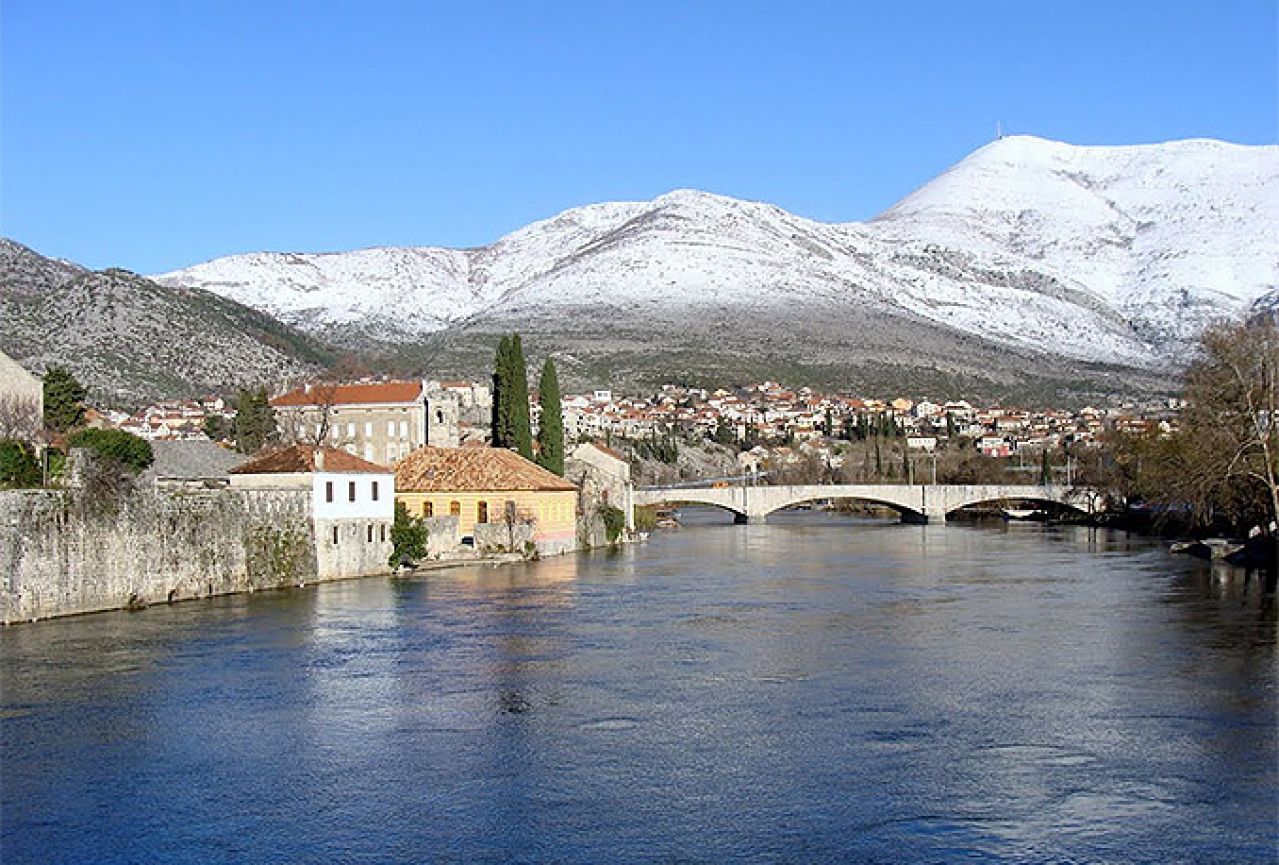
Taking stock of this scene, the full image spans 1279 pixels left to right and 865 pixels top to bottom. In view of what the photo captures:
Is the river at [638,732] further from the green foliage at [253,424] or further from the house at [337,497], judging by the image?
the green foliage at [253,424]

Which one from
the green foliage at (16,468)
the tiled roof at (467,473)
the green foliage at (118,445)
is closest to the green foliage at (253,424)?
the tiled roof at (467,473)

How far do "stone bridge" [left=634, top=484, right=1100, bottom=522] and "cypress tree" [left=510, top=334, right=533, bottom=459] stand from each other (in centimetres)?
2444

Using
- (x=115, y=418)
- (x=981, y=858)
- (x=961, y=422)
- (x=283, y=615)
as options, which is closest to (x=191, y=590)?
(x=283, y=615)

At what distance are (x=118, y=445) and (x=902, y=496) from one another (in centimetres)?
5180

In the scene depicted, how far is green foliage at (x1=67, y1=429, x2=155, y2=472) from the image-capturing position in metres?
33.7

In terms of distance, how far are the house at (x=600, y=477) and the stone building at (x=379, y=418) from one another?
973cm

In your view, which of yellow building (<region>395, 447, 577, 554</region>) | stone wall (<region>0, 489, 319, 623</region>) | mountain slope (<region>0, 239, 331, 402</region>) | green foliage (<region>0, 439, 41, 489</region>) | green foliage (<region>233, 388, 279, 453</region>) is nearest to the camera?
stone wall (<region>0, 489, 319, 623</region>)

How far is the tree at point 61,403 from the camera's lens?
43.9m

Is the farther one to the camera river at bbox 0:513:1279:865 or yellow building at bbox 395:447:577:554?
yellow building at bbox 395:447:577:554

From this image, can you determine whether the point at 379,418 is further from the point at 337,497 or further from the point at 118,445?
the point at 118,445

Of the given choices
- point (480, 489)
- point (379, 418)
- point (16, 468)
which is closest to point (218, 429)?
point (379, 418)

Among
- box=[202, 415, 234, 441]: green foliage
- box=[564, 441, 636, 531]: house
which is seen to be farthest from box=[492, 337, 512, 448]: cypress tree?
box=[202, 415, 234, 441]: green foliage

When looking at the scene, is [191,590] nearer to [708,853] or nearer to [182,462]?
[182,462]

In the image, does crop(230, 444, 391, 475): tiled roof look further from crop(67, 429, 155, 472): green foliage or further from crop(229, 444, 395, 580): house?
crop(67, 429, 155, 472): green foliage
